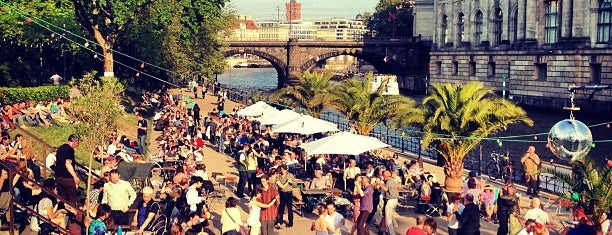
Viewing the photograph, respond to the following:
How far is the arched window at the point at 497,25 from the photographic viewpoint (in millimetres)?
73875

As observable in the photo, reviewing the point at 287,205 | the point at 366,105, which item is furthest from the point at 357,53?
the point at 287,205

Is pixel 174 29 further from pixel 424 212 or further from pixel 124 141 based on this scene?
pixel 424 212

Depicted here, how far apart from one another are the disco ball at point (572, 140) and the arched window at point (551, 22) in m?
51.5

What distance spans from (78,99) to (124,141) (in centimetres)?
1091

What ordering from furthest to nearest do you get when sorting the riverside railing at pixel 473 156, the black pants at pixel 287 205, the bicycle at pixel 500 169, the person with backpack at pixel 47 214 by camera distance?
1. the bicycle at pixel 500 169
2. the riverside railing at pixel 473 156
3. the black pants at pixel 287 205
4. the person with backpack at pixel 47 214

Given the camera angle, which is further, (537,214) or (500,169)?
(500,169)

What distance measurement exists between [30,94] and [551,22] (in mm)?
42715

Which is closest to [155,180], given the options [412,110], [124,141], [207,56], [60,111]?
[124,141]

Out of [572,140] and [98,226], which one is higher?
[572,140]

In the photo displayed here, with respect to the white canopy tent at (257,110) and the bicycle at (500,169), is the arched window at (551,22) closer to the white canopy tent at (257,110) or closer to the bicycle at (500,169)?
the bicycle at (500,169)

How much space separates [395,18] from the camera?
133 m

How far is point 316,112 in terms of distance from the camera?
125 ft

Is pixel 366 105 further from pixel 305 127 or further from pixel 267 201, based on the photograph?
pixel 267 201

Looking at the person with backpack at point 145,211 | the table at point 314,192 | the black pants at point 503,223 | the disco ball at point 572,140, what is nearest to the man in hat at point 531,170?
the black pants at point 503,223
